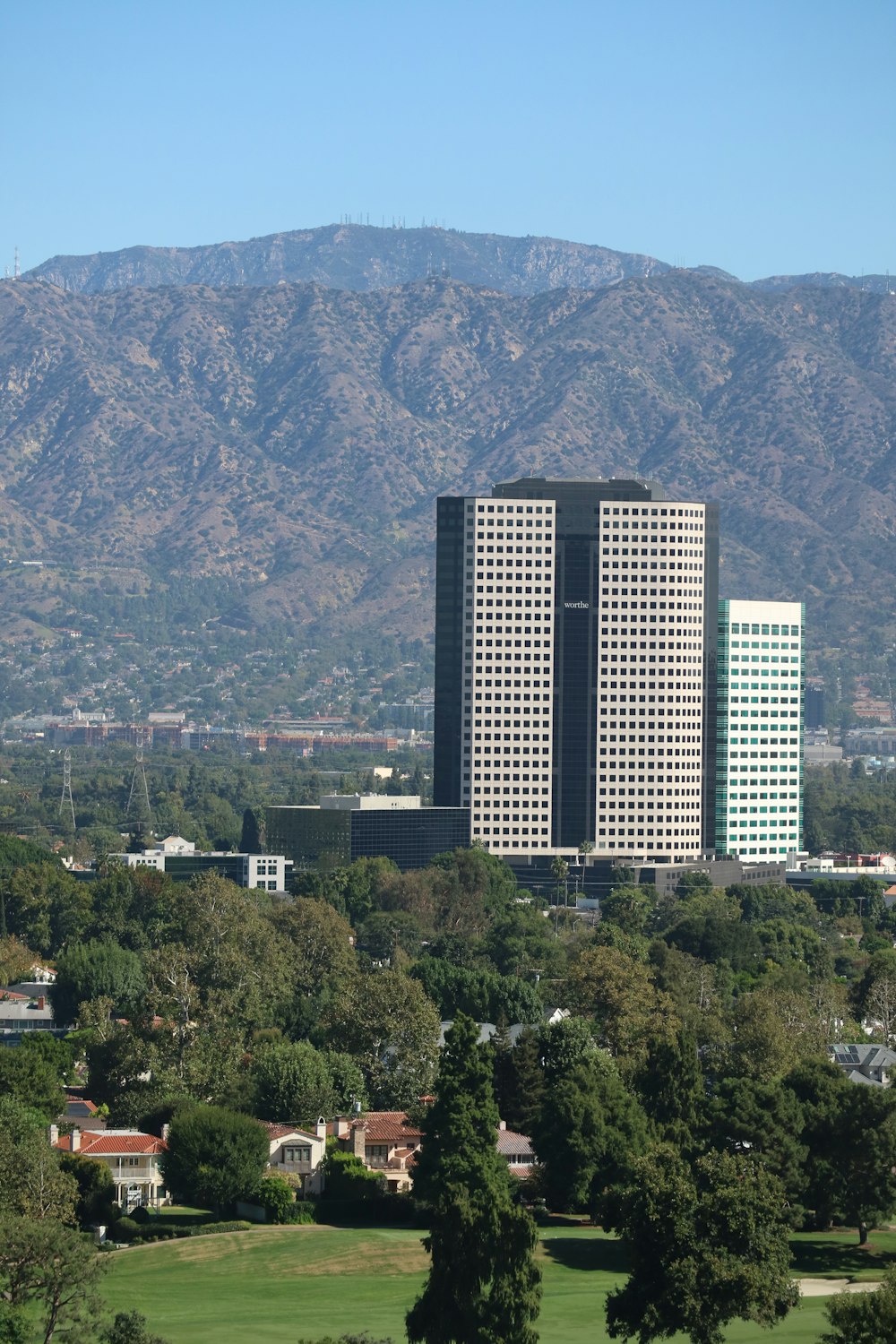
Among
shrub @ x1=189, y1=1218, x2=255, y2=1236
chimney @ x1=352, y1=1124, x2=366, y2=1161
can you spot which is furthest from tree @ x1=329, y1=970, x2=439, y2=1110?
shrub @ x1=189, y1=1218, x2=255, y2=1236

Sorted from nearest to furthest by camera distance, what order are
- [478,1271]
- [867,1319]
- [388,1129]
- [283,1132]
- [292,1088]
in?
[867,1319]
[478,1271]
[283,1132]
[388,1129]
[292,1088]

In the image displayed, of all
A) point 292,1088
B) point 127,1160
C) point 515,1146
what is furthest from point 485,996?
point 127,1160

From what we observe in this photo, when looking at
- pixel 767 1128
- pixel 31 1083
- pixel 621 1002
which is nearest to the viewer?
pixel 767 1128

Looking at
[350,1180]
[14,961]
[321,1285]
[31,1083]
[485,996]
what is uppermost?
[485,996]

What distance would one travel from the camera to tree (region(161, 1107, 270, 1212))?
381ft

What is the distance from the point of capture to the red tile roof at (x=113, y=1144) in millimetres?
117562

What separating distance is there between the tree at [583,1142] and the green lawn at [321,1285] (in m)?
2.97

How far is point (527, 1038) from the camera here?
133 metres

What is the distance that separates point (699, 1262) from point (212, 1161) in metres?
35.8

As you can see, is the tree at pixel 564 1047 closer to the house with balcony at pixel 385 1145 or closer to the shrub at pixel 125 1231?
the house with balcony at pixel 385 1145

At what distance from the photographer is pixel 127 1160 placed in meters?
118

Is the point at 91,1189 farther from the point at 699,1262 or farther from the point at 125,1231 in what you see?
the point at 699,1262

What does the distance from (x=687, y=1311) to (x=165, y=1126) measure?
1670 inches

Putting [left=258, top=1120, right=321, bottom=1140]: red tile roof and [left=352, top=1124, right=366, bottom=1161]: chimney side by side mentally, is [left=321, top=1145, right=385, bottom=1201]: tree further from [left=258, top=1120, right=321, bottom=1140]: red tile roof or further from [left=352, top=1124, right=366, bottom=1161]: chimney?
[left=258, top=1120, right=321, bottom=1140]: red tile roof
